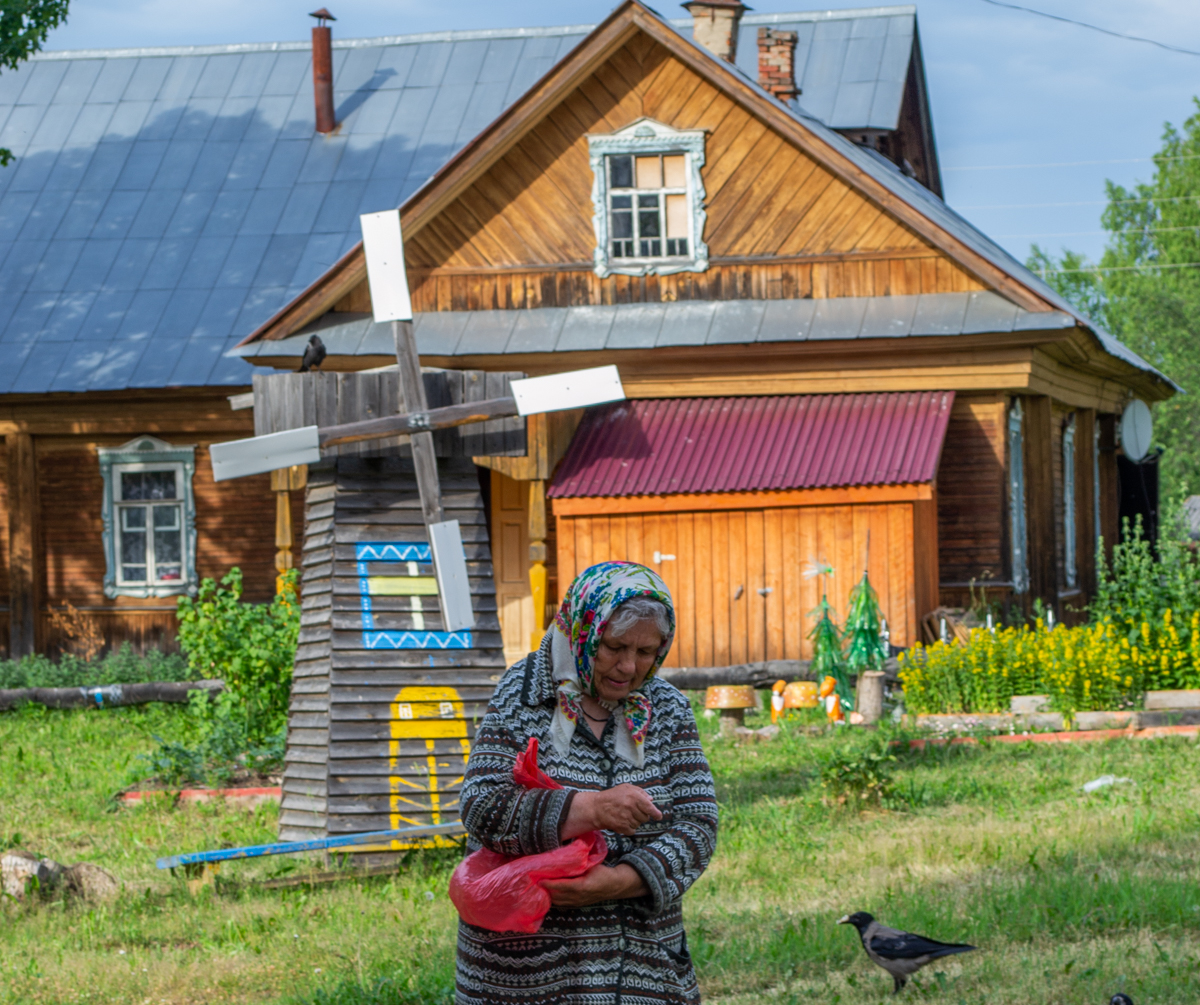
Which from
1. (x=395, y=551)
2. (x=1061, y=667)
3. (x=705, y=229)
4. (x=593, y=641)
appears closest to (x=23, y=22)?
(x=705, y=229)

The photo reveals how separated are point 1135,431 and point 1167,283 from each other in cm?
2764

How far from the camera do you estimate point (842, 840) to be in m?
8.48

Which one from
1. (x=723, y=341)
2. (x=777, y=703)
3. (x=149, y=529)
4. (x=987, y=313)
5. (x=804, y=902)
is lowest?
(x=804, y=902)

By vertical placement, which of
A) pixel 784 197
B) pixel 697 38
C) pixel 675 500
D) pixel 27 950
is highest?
pixel 697 38

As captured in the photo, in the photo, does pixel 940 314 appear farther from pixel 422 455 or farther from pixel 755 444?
pixel 422 455

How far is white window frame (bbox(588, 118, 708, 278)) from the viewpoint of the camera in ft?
53.8

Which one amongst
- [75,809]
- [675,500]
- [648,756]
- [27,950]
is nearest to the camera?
[648,756]

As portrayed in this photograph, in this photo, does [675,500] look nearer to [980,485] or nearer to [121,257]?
[980,485]

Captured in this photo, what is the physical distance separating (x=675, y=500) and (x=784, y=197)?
3.56 meters

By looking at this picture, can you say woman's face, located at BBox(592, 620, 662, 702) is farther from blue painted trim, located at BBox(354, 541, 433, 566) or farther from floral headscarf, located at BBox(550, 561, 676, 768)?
blue painted trim, located at BBox(354, 541, 433, 566)

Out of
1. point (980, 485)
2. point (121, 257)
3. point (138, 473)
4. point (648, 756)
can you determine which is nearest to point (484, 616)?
point (648, 756)

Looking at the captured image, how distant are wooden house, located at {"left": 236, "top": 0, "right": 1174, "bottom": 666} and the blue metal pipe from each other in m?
6.35

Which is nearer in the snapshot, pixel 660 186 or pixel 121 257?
pixel 660 186

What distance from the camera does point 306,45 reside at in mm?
23266
